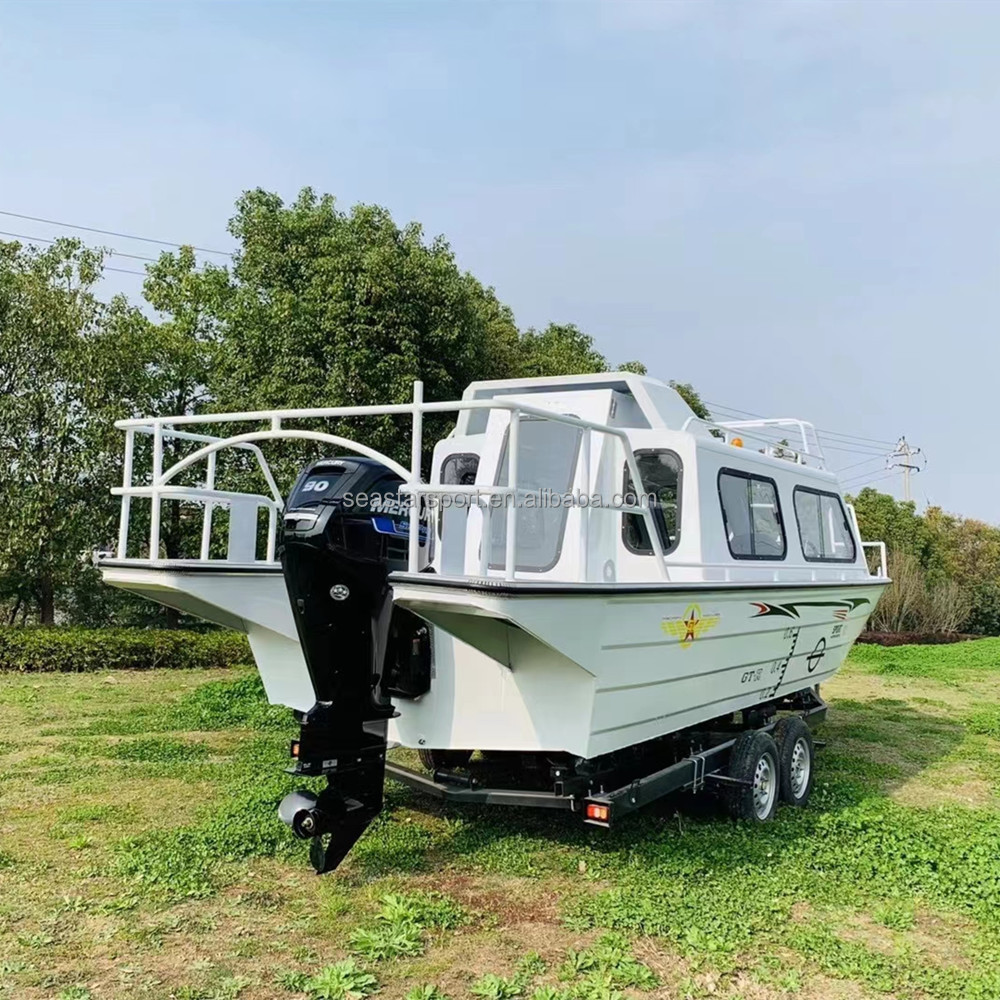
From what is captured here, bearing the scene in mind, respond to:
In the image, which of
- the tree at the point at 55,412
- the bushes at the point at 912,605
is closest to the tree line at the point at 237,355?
the tree at the point at 55,412

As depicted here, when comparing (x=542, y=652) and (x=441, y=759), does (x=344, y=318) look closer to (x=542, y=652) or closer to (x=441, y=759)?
(x=441, y=759)

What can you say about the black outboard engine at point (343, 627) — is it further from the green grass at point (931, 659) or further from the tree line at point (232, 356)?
the green grass at point (931, 659)

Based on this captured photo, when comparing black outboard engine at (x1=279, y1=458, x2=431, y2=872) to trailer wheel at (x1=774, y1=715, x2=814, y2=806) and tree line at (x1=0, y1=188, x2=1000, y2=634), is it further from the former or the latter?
Answer: tree line at (x1=0, y1=188, x2=1000, y2=634)

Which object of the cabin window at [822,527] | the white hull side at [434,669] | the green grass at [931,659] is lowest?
the green grass at [931,659]

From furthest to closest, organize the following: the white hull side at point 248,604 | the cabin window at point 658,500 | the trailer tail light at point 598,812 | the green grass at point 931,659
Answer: the green grass at point 931,659 → the cabin window at point 658,500 → the white hull side at point 248,604 → the trailer tail light at point 598,812

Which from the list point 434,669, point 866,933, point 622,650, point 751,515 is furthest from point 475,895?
point 751,515

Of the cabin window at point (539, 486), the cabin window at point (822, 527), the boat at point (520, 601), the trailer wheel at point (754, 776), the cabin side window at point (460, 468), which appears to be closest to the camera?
the boat at point (520, 601)

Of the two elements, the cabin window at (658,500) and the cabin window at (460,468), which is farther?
the cabin window at (460,468)

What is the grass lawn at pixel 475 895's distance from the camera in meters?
3.70

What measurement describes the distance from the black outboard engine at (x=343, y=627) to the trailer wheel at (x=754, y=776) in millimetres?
2348

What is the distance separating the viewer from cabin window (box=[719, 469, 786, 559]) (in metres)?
5.84

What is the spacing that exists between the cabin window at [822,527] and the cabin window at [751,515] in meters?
0.50

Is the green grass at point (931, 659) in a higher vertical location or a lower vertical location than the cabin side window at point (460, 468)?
lower

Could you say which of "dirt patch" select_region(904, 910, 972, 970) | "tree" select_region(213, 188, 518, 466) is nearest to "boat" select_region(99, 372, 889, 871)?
"dirt patch" select_region(904, 910, 972, 970)
